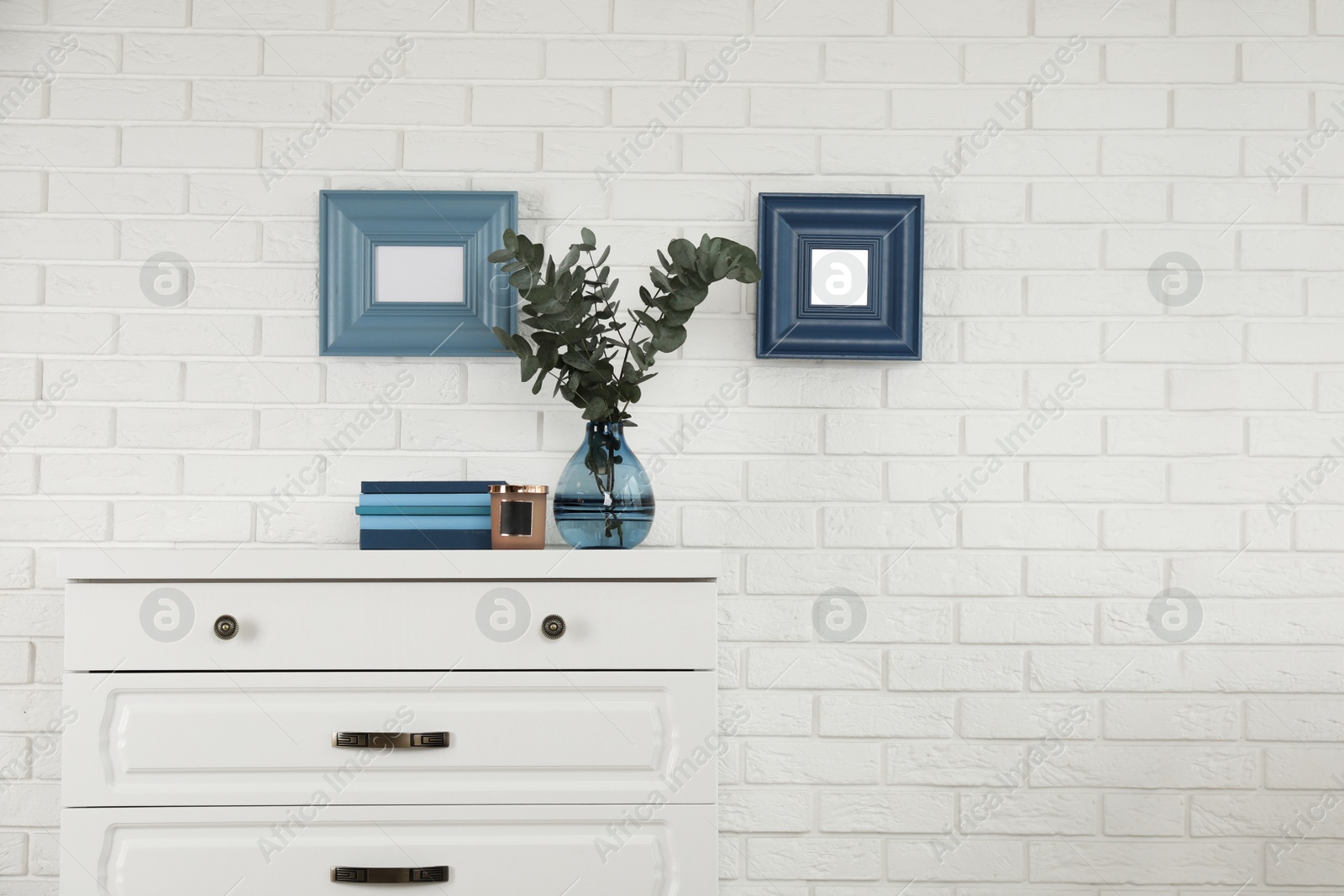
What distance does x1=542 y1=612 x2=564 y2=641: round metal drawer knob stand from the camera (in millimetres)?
1379

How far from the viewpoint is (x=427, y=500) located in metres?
1.56

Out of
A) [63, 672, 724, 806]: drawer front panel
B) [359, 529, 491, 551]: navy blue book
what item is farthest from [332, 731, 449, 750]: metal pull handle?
[359, 529, 491, 551]: navy blue book

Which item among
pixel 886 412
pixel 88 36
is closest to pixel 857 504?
pixel 886 412

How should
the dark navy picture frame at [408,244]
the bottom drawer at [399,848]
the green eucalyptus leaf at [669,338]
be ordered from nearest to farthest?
the bottom drawer at [399,848] → the green eucalyptus leaf at [669,338] → the dark navy picture frame at [408,244]

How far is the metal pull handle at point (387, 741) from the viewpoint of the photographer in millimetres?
1360

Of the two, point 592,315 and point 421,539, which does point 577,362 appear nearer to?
point 592,315

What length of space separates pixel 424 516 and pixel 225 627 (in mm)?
346

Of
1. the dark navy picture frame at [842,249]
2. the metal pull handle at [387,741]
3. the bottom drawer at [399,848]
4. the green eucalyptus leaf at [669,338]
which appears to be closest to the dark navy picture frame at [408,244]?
the green eucalyptus leaf at [669,338]

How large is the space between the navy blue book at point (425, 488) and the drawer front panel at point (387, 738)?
316 millimetres

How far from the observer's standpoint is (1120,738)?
1.82 m

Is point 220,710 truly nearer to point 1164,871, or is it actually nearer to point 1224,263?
point 1164,871

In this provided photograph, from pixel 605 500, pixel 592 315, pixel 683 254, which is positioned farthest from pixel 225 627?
pixel 683 254

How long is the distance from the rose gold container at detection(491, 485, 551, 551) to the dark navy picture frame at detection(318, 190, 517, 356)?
1.29 ft

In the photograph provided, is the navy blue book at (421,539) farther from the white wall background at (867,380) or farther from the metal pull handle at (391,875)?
the metal pull handle at (391,875)
